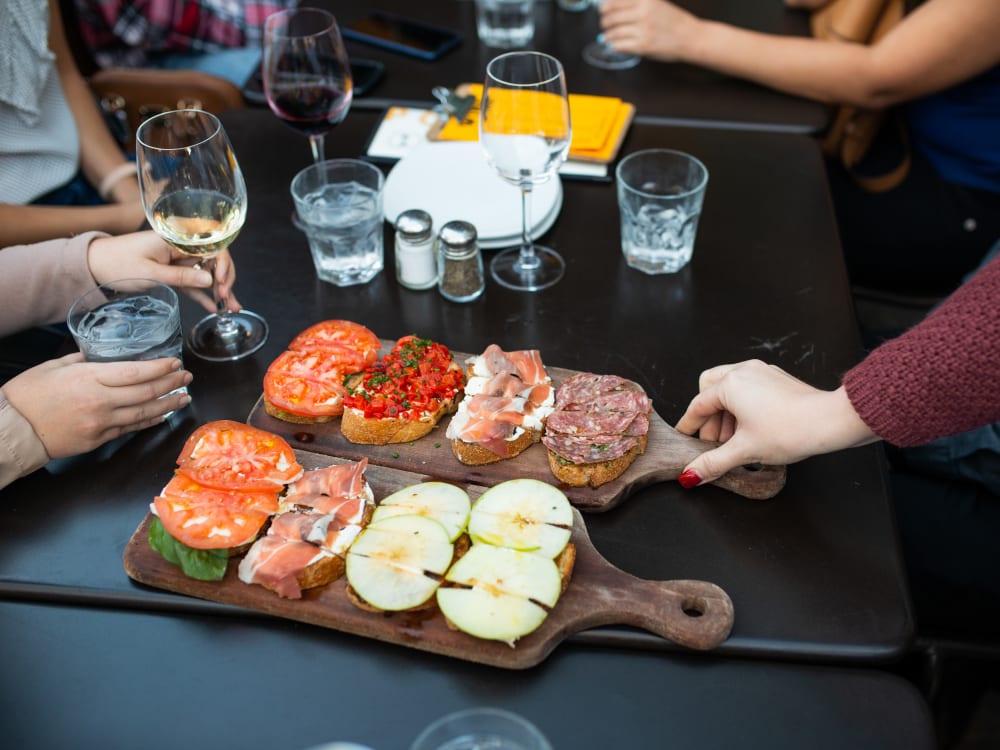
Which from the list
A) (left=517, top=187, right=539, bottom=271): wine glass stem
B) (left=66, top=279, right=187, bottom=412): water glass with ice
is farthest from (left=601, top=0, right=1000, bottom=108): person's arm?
(left=66, top=279, right=187, bottom=412): water glass with ice

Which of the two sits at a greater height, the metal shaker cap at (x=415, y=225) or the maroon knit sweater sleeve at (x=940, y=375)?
the maroon knit sweater sleeve at (x=940, y=375)

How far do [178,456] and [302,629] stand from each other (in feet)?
1.34

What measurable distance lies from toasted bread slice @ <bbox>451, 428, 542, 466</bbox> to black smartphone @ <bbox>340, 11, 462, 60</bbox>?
1450 millimetres

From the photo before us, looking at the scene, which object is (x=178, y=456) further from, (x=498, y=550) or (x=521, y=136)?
(x=521, y=136)

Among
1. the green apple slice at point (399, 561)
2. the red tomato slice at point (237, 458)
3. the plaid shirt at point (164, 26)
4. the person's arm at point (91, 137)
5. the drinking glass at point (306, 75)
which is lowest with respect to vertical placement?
the plaid shirt at point (164, 26)

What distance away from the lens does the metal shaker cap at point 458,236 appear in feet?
5.34

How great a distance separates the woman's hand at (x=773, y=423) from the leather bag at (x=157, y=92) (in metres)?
1.81

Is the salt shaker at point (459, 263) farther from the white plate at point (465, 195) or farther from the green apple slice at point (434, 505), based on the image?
the green apple slice at point (434, 505)

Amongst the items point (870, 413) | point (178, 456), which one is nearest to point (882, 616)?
point (870, 413)

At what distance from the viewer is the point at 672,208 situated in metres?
1.71

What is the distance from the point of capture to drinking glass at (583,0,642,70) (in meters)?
2.41

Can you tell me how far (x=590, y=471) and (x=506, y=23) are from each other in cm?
162

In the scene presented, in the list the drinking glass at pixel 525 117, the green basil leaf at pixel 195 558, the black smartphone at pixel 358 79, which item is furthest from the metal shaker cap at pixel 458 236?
the black smartphone at pixel 358 79

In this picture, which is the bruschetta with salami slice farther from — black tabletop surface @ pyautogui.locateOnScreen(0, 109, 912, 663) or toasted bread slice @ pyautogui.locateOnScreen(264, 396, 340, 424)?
toasted bread slice @ pyautogui.locateOnScreen(264, 396, 340, 424)
